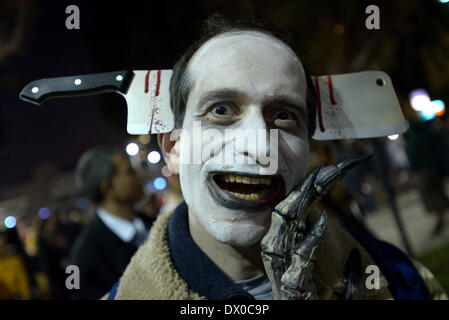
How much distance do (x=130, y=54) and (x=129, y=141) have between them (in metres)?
0.23

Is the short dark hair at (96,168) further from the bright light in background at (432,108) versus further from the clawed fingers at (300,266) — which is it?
the bright light in background at (432,108)

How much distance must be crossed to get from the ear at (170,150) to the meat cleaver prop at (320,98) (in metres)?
0.03

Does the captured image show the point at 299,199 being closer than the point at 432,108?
Yes

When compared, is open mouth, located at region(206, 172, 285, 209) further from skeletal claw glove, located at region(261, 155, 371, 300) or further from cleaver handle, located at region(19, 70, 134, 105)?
cleaver handle, located at region(19, 70, 134, 105)

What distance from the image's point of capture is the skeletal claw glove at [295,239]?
943 millimetres

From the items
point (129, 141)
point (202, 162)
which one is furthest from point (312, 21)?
point (202, 162)

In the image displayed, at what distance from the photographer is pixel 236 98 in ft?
3.20

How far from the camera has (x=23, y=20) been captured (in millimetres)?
1727

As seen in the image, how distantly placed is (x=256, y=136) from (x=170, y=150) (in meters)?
0.23

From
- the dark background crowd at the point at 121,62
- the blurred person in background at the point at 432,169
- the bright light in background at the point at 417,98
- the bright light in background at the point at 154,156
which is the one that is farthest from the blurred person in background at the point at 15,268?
the blurred person in background at the point at 432,169

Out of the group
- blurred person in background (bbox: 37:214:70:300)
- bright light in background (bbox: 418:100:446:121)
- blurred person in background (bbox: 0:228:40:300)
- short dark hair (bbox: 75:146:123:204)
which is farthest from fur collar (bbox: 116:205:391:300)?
bright light in background (bbox: 418:100:446:121)

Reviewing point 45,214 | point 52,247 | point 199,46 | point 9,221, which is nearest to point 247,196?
point 199,46

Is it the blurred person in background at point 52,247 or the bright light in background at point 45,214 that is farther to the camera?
the bright light in background at point 45,214

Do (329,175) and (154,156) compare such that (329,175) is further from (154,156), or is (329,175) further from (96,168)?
(96,168)
